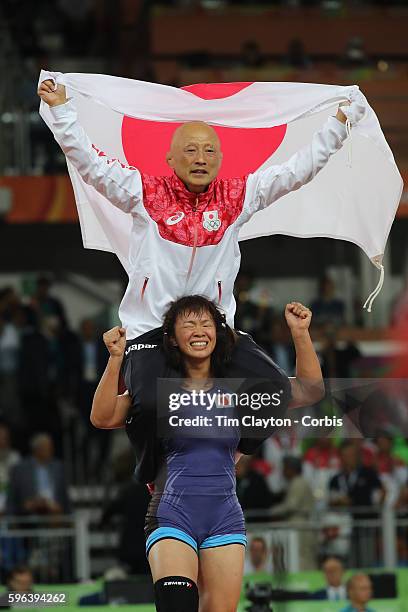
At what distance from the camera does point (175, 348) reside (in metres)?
5.59

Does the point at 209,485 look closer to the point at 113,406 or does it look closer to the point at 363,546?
the point at 113,406

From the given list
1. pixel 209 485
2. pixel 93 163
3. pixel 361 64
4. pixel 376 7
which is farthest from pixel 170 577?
pixel 376 7

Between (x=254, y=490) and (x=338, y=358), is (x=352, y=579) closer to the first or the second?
(x=254, y=490)

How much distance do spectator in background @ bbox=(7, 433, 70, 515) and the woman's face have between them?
253 inches

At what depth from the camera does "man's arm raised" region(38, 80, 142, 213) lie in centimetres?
564

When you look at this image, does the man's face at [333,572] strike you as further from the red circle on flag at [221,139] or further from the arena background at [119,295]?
the red circle on flag at [221,139]

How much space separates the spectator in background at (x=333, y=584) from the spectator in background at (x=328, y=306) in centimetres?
536

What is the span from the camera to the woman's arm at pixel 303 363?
18.3ft

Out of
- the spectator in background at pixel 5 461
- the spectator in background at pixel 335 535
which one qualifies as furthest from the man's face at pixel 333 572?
the spectator in background at pixel 5 461

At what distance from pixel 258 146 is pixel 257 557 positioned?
13.4 ft

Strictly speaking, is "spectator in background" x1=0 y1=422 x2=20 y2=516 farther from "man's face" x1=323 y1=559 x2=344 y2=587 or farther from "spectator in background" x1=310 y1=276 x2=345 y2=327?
"spectator in background" x1=310 y1=276 x2=345 y2=327

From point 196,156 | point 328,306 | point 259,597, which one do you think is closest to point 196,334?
point 196,156

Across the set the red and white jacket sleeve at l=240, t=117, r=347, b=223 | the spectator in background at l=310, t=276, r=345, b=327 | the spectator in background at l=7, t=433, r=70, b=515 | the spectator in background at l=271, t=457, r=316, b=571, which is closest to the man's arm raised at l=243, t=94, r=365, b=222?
the red and white jacket sleeve at l=240, t=117, r=347, b=223

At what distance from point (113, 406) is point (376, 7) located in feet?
43.5
